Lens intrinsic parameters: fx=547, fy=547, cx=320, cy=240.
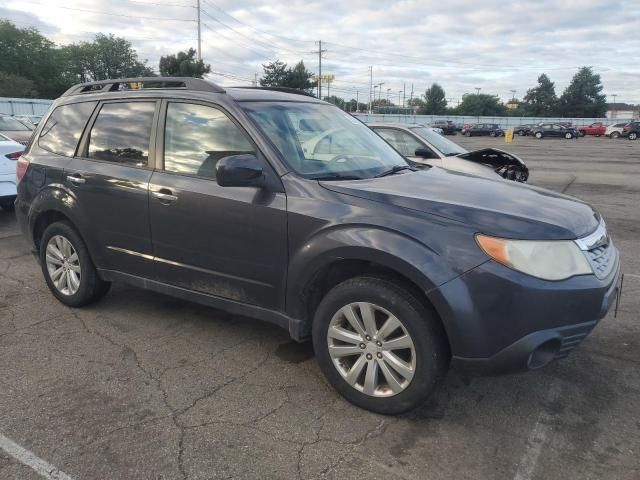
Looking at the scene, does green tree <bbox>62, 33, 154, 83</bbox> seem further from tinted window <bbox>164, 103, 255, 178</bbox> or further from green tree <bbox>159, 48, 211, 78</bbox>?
tinted window <bbox>164, 103, 255, 178</bbox>

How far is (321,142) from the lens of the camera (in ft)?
12.5

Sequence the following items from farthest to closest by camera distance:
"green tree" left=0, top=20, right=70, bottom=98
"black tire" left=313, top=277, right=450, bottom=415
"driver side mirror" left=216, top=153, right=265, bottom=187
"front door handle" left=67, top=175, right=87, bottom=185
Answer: "green tree" left=0, top=20, right=70, bottom=98 → "front door handle" left=67, top=175, right=87, bottom=185 → "driver side mirror" left=216, top=153, right=265, bottom=187 → "black tire" left=313, top=277, right=450, bottom=415

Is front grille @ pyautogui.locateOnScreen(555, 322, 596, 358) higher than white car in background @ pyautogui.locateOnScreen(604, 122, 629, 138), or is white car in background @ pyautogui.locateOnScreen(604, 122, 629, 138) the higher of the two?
white car in background @ pyautogui.locateOnScreen(604, 122, 629, 138)

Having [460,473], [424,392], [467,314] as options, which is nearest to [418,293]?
[467,314]

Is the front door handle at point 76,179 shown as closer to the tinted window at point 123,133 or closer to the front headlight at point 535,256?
the tinted window at point 123,133

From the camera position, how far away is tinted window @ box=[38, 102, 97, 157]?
4.52 meters

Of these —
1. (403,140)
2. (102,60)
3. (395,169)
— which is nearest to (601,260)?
(395,169)

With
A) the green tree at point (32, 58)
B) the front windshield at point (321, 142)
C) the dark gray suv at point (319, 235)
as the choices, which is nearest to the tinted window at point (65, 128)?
the dark gray suv at point (319, 235)

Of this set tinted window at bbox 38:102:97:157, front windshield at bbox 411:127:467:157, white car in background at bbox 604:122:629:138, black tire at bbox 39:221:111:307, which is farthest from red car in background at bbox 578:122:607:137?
black tire at bbox 39:221:111:307

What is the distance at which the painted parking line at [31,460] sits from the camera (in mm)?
2574

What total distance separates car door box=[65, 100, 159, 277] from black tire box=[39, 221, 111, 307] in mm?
141

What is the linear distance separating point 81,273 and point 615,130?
55.0 metres

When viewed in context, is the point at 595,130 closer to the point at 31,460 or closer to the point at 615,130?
the point at 615,130

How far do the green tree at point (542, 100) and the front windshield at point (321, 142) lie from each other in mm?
105215
